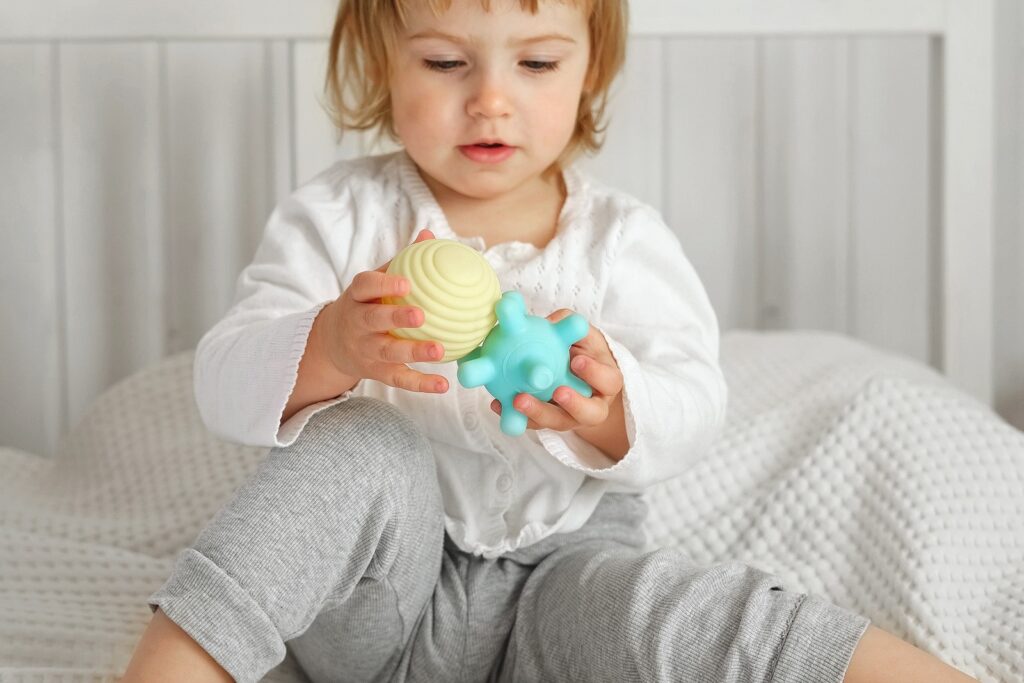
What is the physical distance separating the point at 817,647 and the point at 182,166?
1133 mm

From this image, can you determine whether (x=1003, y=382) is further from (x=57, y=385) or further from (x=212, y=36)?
(x=57, y=385)

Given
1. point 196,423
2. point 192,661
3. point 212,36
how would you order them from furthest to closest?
point 212,36, point 196,423, point 192,661

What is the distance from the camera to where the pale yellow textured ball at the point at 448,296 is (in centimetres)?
69

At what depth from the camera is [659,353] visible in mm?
918

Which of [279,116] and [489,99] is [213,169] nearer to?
[279,116]

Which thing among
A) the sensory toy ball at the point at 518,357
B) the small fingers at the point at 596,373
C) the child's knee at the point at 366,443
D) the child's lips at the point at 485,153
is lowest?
the child's knee at the point at 366,443

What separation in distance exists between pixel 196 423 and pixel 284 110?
0.50m

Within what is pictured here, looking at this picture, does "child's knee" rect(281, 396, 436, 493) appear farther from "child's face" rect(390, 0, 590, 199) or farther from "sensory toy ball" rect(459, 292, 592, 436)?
"child's face" rect(390, 0, 590, 199)

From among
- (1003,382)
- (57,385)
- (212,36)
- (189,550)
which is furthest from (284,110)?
(1003,382)

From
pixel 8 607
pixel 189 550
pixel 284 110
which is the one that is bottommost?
pixel 8 607

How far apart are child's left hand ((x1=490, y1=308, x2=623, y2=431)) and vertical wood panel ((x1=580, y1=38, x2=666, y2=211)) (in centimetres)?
85

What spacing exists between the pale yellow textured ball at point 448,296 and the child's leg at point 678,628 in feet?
0.71

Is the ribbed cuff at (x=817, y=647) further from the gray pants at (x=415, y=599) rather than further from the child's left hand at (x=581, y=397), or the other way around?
the child's left hand at (x=581, y=397)

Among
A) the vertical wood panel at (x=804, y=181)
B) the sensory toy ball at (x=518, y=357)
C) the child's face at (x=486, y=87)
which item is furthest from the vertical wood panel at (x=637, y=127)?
the sensory toy ball at (x=518, y=357)
